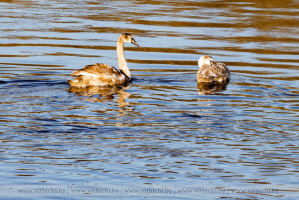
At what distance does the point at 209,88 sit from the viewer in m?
16.3

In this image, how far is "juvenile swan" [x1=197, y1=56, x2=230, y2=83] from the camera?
1681 centimetres

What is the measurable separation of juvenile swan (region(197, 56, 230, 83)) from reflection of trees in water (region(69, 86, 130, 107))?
178 centimetres

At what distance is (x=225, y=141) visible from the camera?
433 inches

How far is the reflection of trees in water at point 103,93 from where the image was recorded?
14633 millimetres

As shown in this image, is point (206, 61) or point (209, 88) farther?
point (206, 61)

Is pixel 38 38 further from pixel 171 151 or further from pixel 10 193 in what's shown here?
pixel 10 193

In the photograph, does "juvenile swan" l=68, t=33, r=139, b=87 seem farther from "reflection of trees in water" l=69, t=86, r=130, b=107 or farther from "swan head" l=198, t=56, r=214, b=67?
"swan head" l=198, t=56, r=214, b=67

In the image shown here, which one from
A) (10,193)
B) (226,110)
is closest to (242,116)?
(226,110)

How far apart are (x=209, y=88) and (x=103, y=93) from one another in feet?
7.84

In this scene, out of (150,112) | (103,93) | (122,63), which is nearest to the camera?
(150,112)

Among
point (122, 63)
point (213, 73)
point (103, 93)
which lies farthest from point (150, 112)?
point (122, 63)

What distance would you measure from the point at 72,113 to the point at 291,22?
47.7 feet

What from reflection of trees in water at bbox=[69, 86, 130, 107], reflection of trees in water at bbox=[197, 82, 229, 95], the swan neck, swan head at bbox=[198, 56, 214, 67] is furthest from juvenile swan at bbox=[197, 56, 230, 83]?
reflection of trees in water at bbox=[69, 86, 130, 107]

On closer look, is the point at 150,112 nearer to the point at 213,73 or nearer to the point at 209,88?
the point at 209,88
